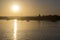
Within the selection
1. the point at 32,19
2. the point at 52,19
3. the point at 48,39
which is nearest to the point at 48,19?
the point at 52,19

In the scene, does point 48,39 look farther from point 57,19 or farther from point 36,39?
point 57,19

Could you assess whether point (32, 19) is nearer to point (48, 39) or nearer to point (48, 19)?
point (48, 19)

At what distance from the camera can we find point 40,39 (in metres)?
4.68

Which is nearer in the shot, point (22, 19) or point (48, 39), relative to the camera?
point (48, 39)

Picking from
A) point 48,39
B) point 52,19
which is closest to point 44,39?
point 48,39

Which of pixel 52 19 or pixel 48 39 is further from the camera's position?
pixel 52 19

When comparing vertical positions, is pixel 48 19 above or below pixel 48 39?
above

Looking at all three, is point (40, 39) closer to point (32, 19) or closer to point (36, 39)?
point (36, 39)

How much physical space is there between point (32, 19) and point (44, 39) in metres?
7.20

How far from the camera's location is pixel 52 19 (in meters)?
11.3

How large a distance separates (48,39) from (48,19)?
682 centimetres

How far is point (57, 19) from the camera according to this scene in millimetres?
11258

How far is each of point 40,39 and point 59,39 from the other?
511mm

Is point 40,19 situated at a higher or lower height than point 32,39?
higher
